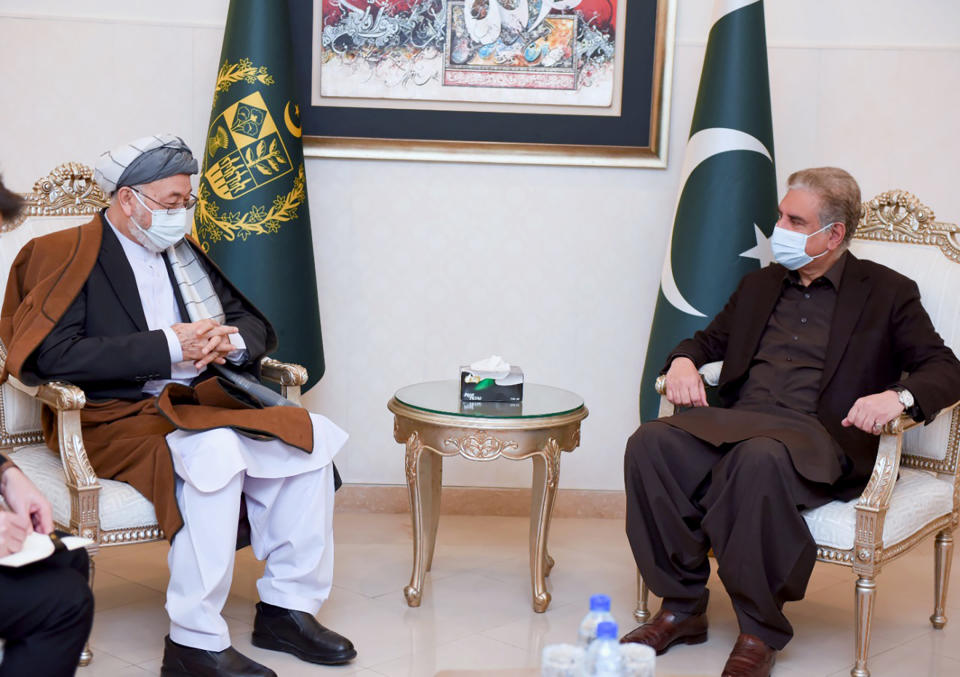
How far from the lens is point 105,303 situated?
3094mm

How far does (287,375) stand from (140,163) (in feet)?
2.60

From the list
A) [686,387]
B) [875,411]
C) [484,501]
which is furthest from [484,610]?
[875,411]

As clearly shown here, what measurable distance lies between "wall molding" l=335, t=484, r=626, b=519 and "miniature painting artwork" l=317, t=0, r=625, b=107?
1.70m

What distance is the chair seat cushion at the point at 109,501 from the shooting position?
282 centimetres

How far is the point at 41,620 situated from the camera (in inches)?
78.5

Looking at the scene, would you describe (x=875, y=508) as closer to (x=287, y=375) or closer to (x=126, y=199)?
(x=287, y=375)

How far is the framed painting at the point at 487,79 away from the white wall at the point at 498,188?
3.4 inches

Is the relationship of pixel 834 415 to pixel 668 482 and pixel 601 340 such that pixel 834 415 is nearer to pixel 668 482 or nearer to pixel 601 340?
pixel 668 482

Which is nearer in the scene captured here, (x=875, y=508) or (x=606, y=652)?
(x=606, y=652)

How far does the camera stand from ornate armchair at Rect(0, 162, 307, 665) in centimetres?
280

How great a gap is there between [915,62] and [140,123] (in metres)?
3.26

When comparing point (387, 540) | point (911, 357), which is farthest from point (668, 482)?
point (387, 540)

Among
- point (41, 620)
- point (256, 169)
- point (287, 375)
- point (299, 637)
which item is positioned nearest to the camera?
point (41, 620)

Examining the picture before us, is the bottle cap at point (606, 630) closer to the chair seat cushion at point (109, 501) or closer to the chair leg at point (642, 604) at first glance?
the chair seat cushion at point (109, 501)
